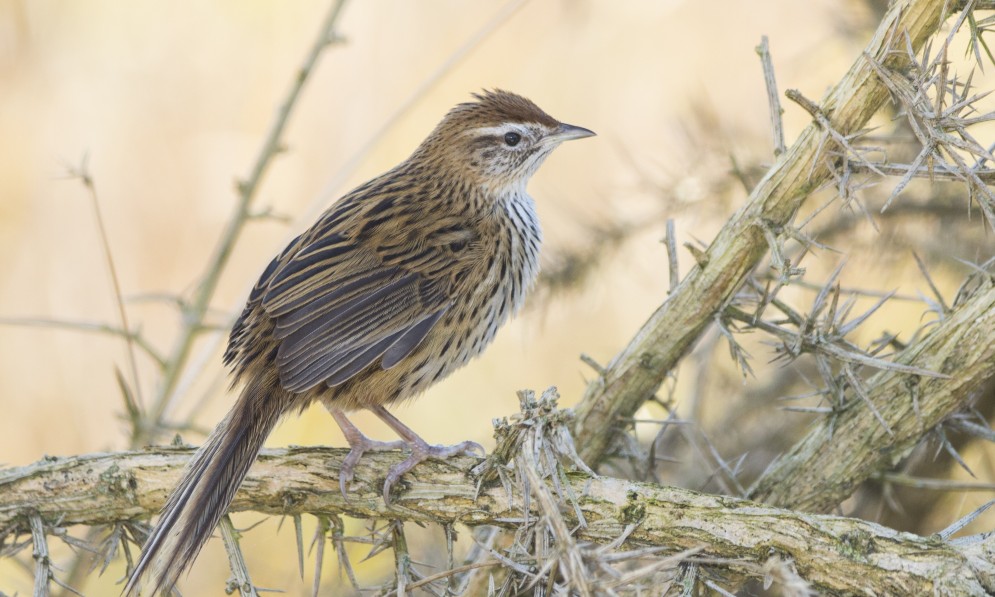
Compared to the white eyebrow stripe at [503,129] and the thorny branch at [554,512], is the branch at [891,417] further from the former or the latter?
the white eyebrow stripe at [503,129]

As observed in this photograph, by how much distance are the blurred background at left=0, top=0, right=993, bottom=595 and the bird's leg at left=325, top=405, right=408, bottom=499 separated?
100 inches

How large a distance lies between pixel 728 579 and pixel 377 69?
552cm

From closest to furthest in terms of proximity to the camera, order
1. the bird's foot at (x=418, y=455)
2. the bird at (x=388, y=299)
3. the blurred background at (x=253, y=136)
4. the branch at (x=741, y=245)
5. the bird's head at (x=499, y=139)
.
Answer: the branch at (x=741, y=245)
the bird's foot at (x=418, y=455)
the bird at (x=388, y=299)
the bird's head at (x=499, y=139)
the blurred background at (x=253, y=136)

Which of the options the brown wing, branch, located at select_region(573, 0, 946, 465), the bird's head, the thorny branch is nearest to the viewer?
the thorny branch

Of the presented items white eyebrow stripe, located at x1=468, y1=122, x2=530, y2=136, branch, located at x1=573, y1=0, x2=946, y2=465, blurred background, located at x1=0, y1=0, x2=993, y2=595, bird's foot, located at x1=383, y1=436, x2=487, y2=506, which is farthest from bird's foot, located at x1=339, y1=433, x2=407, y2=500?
blurred background, located at x1=0, y1=0, x2=993, y2=595

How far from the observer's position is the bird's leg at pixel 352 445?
3.50 metres

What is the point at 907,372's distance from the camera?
3.28 meters

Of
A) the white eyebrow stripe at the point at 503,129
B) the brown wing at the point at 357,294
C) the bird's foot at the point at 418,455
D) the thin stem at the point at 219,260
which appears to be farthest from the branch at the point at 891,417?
the thin stem at the point at 219,260

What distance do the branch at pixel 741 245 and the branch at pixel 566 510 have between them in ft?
2.17

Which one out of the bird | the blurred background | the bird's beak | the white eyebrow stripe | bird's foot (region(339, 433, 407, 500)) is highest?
the blurred background

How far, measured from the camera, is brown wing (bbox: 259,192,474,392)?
3.94 metres

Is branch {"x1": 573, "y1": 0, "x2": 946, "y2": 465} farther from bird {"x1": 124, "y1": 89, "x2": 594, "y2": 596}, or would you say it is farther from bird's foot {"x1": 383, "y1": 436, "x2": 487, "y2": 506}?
bird {"x1": 124, "y1": 89, "x2": 594, "y2": 596}

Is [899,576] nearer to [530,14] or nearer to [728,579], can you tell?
[728,579]

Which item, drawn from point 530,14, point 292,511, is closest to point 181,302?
point 292,511
